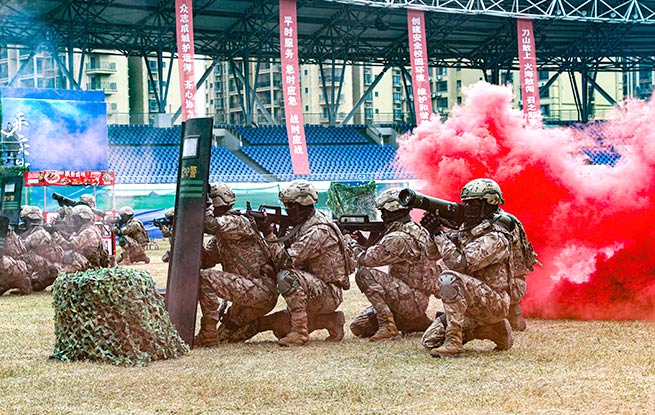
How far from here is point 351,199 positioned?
1235 inches

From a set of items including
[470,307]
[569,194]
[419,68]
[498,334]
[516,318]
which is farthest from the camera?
[419,68]

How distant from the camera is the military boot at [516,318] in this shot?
33.5 ft

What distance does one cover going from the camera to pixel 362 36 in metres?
42.8

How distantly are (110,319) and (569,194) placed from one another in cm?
542

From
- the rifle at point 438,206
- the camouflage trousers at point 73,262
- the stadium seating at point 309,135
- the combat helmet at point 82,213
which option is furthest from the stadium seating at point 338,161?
the rifle at point 438,206

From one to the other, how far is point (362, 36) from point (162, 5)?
32.5ft

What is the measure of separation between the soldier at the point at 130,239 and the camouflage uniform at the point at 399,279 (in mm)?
13169

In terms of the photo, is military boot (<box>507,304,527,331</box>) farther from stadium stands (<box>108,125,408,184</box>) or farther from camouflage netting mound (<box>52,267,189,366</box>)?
stadium stands (<box>108,125,408,184</box>)

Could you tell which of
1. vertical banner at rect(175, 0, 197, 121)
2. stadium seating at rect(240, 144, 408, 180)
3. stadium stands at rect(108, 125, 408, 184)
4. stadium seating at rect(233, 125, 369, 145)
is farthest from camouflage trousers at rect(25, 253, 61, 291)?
stadium seating at rect(233, 125, 369, 145)

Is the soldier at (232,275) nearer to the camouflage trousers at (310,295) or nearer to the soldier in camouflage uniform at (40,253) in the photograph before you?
the camouflage trousers at (310,295)

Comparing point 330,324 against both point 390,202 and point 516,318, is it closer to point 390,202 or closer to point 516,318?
point 390,202

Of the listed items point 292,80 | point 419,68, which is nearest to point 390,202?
point 292,80

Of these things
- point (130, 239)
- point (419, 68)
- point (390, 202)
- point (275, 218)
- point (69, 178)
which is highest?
point (419, 68)

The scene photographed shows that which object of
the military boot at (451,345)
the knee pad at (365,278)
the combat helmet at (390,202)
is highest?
the combat helmet at (390,202)
